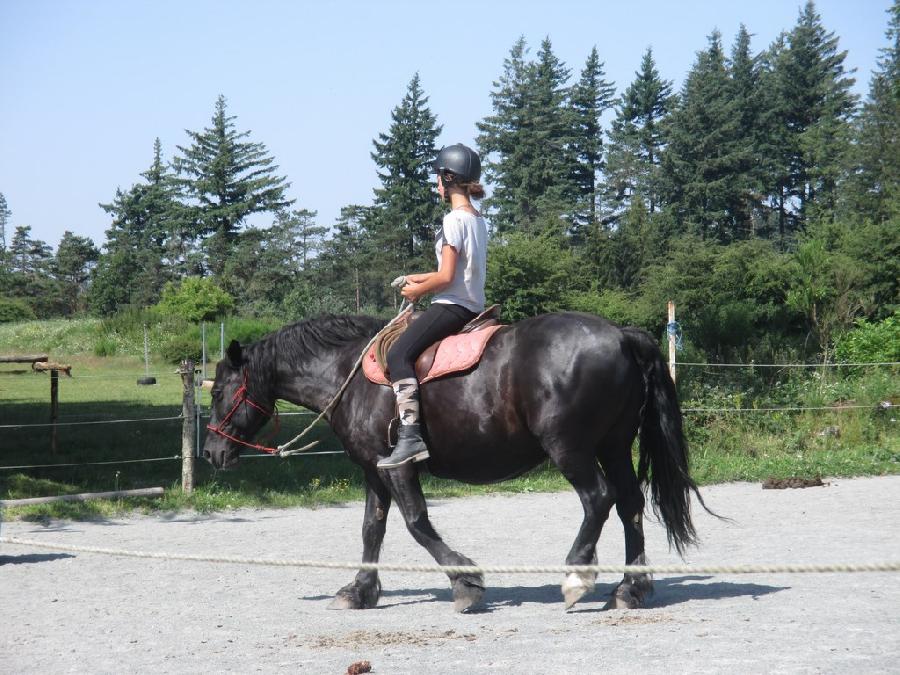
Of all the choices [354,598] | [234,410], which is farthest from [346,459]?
[354,598]

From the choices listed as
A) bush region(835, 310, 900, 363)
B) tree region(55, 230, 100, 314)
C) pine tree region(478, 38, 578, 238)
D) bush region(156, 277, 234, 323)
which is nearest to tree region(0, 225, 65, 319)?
tree region(55, 230, 100, 314)

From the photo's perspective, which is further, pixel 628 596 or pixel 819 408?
pixel 819 408

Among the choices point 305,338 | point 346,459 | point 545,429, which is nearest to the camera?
point 545,429

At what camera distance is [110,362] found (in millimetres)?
40469

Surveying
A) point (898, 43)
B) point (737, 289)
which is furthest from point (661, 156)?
point (737, 289)

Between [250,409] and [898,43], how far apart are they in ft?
174

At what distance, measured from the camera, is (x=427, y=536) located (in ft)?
20.2

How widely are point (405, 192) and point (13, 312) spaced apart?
81.8 ft

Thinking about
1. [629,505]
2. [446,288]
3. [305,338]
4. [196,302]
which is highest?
[196,302]

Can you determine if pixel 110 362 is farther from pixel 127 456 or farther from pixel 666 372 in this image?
pixel 666 372

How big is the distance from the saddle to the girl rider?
0.06m

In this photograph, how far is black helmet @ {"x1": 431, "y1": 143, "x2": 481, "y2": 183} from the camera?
6.21 m

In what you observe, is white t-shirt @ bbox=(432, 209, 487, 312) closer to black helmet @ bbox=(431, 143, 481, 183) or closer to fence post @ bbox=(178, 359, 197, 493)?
black helmet @ bbox=(431, 143, 481, 183)

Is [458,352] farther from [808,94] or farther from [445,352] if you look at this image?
[808,94]
